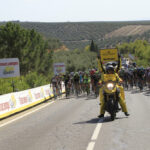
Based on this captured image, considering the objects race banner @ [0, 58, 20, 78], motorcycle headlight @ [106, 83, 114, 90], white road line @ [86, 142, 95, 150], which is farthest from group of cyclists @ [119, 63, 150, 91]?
white road line @ [86, 142, 95, 150]

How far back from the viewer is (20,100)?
19188 mm

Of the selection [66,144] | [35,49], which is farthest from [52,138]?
[35,49]

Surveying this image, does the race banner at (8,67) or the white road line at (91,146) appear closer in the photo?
the white road line at (91,146)

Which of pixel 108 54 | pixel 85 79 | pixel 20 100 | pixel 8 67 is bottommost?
pixel 20 100

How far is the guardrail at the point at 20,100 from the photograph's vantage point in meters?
16.5

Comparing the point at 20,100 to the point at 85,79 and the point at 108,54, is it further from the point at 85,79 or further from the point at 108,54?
the point at 108,54

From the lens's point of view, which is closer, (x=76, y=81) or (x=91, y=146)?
(x=91, y=146)

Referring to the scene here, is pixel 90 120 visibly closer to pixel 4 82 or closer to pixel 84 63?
pixel 4 82

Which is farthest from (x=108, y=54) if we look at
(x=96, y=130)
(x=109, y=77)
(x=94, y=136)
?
(x=94, y=136)

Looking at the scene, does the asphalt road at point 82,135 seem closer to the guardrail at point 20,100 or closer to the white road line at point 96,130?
the white road line at point 96,130

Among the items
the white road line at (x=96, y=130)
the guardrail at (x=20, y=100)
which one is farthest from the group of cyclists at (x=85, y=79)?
the white road line at (x=96, y=130)

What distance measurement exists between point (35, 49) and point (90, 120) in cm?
3644

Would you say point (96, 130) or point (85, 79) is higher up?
point (85, 79)

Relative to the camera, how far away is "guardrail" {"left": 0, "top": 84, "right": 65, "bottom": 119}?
54.0 feet
